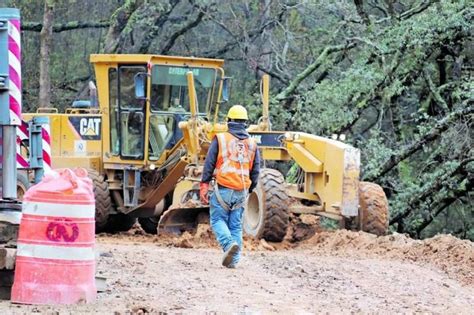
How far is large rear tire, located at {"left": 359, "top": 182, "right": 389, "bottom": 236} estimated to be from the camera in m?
15.2

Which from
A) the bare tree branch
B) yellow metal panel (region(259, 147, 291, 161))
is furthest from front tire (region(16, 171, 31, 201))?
the bare tree branch

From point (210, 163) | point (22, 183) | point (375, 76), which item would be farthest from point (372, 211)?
point (375, 76)

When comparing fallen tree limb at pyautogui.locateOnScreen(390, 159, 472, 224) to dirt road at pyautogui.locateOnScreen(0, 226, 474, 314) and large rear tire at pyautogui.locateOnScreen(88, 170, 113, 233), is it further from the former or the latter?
large rear tire at pyautogui.locateOnScreen(88, 170, 113, 233)

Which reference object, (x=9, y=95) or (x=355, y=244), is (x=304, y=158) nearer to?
(x=355, y=244)

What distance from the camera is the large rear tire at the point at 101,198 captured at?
55.1ft

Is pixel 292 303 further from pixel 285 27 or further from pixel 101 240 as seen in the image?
pixel 285 27

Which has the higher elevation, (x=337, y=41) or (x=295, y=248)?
(x=337, y=41)

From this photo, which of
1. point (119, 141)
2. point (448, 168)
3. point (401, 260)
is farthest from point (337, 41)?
point (401, 260)

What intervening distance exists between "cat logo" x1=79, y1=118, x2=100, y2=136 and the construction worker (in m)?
6.25

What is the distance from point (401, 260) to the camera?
1313 cm

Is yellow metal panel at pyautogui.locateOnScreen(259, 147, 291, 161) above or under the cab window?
under

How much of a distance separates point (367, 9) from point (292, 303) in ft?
53.7

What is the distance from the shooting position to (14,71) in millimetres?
9133

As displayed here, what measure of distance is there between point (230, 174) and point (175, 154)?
4.66 meters
